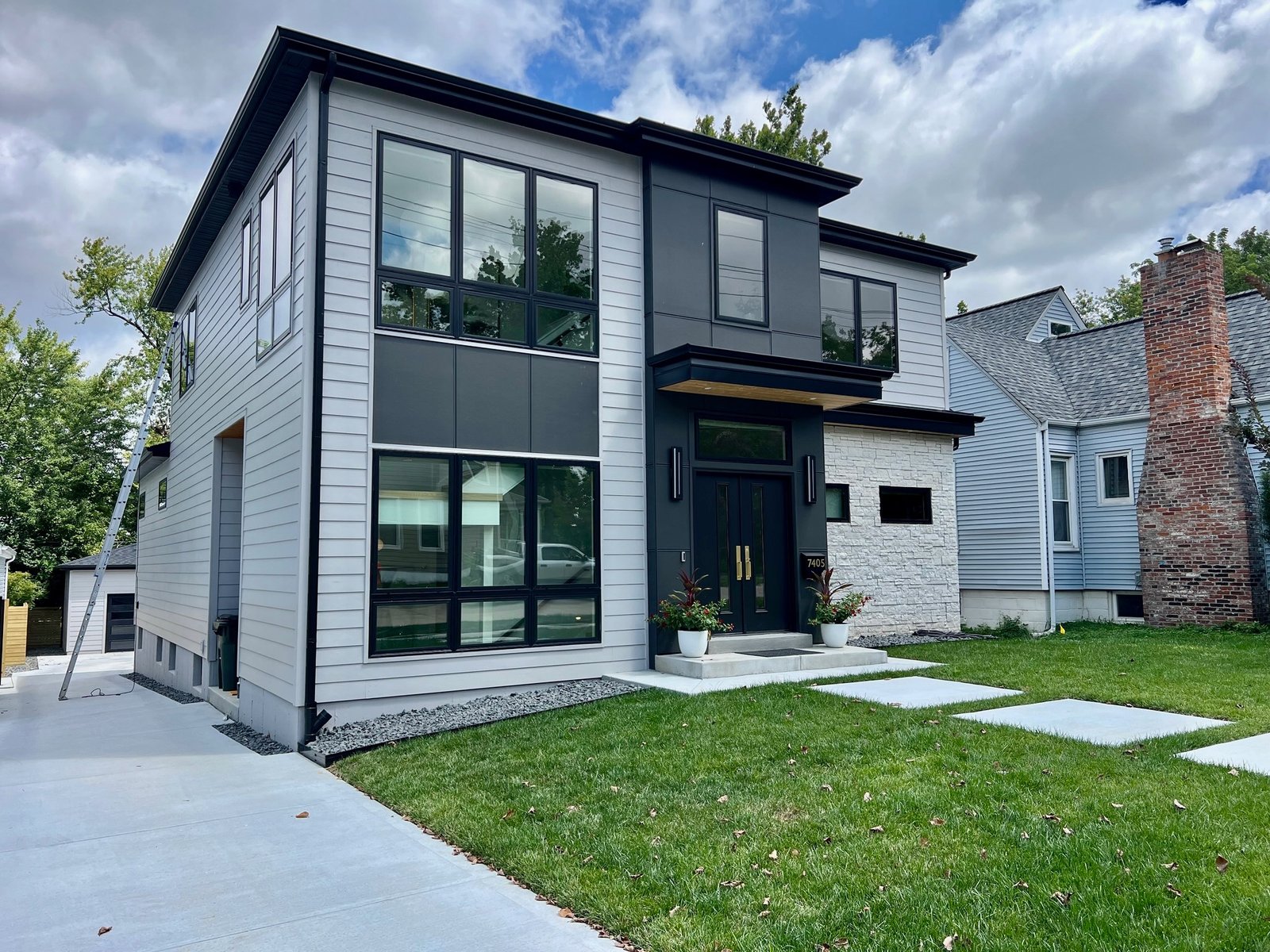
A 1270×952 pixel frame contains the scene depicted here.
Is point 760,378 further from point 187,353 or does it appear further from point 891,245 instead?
point 187,353

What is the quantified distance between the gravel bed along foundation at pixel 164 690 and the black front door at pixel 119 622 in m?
6.96

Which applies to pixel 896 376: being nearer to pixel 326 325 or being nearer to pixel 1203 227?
pixel 326 325

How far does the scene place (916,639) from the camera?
42.0 ft

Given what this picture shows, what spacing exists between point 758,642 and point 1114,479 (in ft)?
33.3

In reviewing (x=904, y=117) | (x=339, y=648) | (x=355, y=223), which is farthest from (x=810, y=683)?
(x=904, y=117)

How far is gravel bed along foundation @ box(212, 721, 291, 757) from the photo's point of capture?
7.95m

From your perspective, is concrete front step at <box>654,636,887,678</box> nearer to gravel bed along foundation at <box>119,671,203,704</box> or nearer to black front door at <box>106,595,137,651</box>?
gravel bed along foundation at <box>119,671,203,704</box>

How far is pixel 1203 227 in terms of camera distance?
33.1 meters

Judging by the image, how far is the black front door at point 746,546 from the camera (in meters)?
10.1

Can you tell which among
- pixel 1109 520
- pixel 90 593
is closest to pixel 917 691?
pixel 1109 520

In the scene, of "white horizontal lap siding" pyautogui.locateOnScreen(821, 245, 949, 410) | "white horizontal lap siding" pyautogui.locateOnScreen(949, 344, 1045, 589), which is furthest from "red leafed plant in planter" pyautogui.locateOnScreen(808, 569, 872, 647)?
"white horizontal lap siding" pyautogui.locateOnScreen(949, 344, 1045, 589)

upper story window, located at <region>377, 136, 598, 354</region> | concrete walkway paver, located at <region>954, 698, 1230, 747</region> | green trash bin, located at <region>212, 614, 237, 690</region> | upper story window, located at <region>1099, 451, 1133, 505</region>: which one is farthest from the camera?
upper story window, located at <region>1099, 451, 1133, 505</region>

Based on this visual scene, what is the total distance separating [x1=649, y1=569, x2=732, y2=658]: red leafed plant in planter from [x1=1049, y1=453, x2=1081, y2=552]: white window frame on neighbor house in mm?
9965

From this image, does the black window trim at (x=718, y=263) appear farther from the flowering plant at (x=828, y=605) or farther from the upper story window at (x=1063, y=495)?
the upper story window at (x=1063, y=495)
